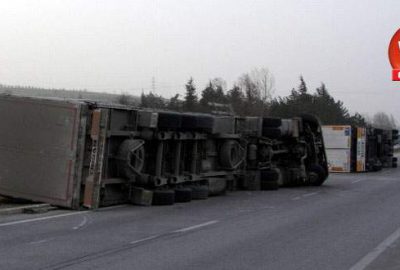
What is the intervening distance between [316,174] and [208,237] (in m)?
12.7

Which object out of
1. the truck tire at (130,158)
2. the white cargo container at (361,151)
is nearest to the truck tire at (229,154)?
the truck tire at (130,158)

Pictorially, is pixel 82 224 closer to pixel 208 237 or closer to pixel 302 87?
pixel 208 237

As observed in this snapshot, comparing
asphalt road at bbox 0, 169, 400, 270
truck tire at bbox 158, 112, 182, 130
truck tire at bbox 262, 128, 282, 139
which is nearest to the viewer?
asphalt road at bbox 0, 169, 400, 270

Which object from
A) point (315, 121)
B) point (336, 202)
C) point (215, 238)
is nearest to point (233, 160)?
point (336, 202)

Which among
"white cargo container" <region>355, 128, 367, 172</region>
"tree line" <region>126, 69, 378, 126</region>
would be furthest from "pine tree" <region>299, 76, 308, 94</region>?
"white cargo container" <region>355, 128, 367, 172</region>

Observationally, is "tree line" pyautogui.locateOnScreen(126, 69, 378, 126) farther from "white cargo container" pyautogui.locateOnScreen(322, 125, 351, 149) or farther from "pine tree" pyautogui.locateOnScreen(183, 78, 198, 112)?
"white cargo container" pyautogui.locateOnScreen(322, 125, 351, 149)

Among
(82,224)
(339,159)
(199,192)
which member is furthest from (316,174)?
(82,224)

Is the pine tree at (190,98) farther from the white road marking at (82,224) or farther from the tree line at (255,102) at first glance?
the white road marking at (82,224)

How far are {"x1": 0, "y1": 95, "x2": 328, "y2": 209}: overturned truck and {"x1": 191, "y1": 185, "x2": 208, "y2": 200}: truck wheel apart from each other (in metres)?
0.03

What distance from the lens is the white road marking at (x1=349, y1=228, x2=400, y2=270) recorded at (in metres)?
A: 7.99

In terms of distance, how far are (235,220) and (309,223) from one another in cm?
145

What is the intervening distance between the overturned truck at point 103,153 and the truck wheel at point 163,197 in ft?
0.08

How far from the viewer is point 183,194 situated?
15359 millimetres

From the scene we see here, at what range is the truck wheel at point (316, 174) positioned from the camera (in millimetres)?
22016
